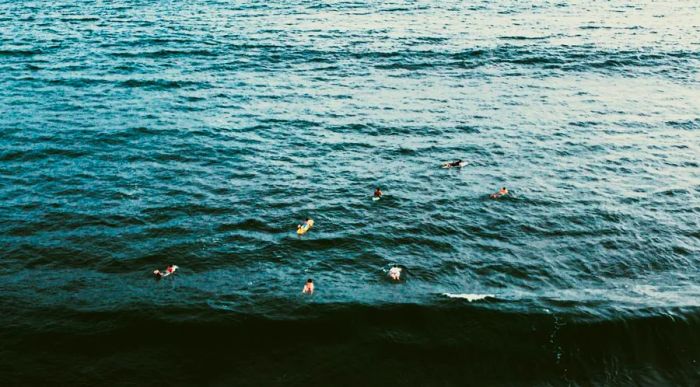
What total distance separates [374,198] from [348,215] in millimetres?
3092

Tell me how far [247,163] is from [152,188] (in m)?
7.94

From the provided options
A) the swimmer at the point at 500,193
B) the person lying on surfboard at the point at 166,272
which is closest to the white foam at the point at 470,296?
the swimmer at the point at 500,193

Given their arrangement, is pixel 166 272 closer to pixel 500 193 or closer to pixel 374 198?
pixel 374 198

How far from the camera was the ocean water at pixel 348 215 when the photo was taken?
28281mm

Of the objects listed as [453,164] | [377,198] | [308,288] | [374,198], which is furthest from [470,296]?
[453,164]

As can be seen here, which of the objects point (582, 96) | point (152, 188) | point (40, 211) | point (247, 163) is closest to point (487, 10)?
point (582, 96)

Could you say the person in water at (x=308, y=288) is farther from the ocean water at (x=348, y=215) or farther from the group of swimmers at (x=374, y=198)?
the ocean water at (x=348, y=215)

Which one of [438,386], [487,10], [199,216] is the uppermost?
[487,10]

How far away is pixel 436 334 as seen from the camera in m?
29.3

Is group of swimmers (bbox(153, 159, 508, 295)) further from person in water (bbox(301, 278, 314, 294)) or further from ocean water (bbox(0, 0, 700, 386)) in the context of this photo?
ocean water (bbox(0, 0, 700, 386))

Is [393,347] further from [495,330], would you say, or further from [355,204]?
[355,204]

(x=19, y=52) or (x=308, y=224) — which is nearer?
(x=308, y=224)

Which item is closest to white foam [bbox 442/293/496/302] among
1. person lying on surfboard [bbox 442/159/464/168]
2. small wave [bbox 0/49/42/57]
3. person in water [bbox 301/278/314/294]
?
person in water [bbox 301/278/314/294]

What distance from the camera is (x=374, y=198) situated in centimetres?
4181
